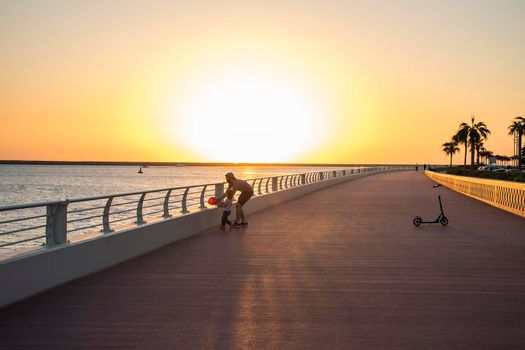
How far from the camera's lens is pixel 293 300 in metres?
9.30

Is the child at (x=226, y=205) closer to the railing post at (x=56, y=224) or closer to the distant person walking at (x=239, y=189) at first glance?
the distant person walking at (x=239, y=189)

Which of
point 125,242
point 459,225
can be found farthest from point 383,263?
point 459,225

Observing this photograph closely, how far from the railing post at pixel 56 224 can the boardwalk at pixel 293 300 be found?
73cm

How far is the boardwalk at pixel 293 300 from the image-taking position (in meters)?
7.27

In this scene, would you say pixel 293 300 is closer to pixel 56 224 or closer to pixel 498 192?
pixel 56 224

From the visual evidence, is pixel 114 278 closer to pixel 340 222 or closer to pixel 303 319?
pixel 303 319

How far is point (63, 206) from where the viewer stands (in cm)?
1082

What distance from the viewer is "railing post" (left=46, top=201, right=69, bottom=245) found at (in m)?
10.6

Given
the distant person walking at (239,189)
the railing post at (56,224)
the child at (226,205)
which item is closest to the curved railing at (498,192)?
Result: the distant person walking at (239,189)

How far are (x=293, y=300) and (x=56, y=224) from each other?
392cm

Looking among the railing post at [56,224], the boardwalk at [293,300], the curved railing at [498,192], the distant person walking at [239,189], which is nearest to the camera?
the boardwalk at [293,300]

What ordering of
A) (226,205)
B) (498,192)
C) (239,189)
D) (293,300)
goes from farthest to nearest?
(498,192), (239,189), (226,205), (293,300)

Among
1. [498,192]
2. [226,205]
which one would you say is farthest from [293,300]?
[498,192]

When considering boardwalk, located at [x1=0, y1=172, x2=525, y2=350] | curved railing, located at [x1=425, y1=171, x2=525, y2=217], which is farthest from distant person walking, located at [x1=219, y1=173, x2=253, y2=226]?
curved railing, located at [x1=425, y1=171, x2=525, y2=217]
